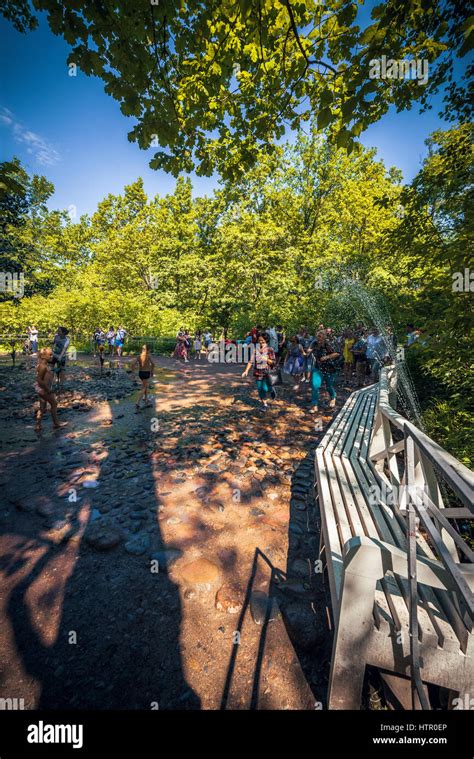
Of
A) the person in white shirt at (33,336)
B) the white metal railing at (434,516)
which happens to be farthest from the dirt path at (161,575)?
the person in white shirt at (33,336)

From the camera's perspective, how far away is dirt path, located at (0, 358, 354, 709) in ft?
6.48

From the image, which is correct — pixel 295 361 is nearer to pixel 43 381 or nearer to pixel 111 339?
pixel 43 381

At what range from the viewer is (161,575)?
2.81 metres

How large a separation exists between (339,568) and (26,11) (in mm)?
7246

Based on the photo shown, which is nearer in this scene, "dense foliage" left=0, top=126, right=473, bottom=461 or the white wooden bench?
the white wooden bench

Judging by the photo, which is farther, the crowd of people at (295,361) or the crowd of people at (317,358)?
the crowd of people at (317,358)

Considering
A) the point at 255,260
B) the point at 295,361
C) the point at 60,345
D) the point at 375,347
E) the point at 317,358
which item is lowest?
the point at 295,361

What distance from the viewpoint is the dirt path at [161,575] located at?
1974mm

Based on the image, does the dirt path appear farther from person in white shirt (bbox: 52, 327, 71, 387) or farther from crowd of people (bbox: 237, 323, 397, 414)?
person in white shirt (bbox: 52, 327, 71, 387)

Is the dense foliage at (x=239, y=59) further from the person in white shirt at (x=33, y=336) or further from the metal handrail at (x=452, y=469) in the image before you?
the person in white shirt at (x=33, y=336)

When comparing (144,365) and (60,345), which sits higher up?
(60,345)

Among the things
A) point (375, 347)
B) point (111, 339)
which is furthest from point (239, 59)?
point (111, 339)

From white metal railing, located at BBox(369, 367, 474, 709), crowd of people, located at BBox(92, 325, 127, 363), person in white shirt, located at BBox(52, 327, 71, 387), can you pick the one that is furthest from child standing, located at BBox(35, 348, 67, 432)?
crowd of people, located at BBox(92, 325, 127, 363)

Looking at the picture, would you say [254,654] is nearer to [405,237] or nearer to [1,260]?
[405,237]
